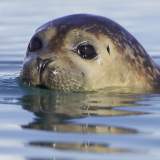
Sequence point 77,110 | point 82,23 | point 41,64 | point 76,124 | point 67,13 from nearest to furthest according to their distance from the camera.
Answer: point 76,124, point 77,110, point 41,64, point 82,23, point 67,13

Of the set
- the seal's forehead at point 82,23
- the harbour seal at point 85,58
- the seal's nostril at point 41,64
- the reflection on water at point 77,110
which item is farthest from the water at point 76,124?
the seal's forehead at point 82,23

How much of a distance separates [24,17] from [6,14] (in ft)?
2.00

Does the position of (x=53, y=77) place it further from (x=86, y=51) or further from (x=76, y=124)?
(x=76, y=124)

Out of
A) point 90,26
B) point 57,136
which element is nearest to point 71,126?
point 57,136

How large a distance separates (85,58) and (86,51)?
0.07 meters

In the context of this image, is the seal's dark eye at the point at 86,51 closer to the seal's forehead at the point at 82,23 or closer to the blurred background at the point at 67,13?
the seal's forehead at the point at 82,23

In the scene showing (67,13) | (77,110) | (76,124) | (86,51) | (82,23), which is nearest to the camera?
(76,124)

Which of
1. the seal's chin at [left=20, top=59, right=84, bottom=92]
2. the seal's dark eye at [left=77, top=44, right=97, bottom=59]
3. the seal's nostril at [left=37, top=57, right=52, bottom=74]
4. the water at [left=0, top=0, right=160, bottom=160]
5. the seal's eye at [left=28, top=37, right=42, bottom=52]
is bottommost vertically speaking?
the water at [left=0, top=0, right=160, bottom=160]

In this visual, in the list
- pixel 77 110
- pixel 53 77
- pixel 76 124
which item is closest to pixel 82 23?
pixel 53 77

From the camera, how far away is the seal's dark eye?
28.5ft

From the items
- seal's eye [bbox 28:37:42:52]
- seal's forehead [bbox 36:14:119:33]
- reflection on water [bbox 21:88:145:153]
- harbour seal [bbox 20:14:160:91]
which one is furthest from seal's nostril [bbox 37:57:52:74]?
seal's forehead [bbox 36:14:119:33]

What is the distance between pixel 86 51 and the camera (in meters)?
8.72

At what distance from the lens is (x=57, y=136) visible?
259 inches

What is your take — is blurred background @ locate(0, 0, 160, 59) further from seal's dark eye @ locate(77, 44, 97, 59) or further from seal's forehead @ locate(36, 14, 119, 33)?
seal's dark eye @ locate(77, 44, 97, 59)
